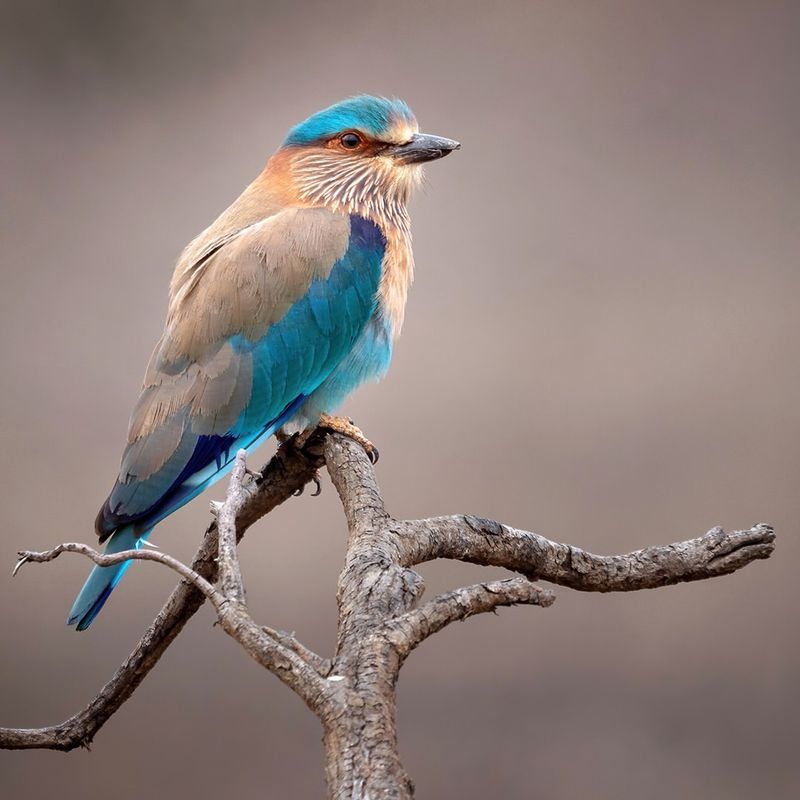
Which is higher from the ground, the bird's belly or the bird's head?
the bird's head

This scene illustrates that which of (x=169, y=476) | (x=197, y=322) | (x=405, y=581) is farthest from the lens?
(x=197, y=322)

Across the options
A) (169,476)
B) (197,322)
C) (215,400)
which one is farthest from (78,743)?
(197,322)

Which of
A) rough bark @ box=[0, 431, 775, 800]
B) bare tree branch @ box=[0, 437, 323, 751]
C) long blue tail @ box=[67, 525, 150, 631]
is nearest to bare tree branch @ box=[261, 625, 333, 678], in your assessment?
rough bark @ box=[0, 431, 775, 800]

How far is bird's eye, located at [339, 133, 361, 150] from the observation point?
2.05 metres

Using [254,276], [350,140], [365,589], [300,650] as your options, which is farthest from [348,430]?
[300,650]

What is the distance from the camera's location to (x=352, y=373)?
192cm

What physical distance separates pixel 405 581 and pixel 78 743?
695 mm

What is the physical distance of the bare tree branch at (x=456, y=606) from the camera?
103 centimetres

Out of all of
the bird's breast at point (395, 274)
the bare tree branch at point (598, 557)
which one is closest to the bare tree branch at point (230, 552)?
the bare tree branch at point (598, 557)

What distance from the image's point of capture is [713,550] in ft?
4.65

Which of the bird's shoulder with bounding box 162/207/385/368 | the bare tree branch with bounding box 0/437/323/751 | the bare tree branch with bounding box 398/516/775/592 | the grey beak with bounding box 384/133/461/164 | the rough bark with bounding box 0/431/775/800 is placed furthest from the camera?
the grey beak with bounding box 384/133/461/164

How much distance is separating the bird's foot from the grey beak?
52cm

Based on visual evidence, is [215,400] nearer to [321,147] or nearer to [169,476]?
[169,476]

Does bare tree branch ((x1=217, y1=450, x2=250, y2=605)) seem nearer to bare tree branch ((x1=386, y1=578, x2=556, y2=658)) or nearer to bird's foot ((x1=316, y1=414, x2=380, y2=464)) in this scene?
bare tree branch ((x1=386, y1=578, x2=556, y2=658))
